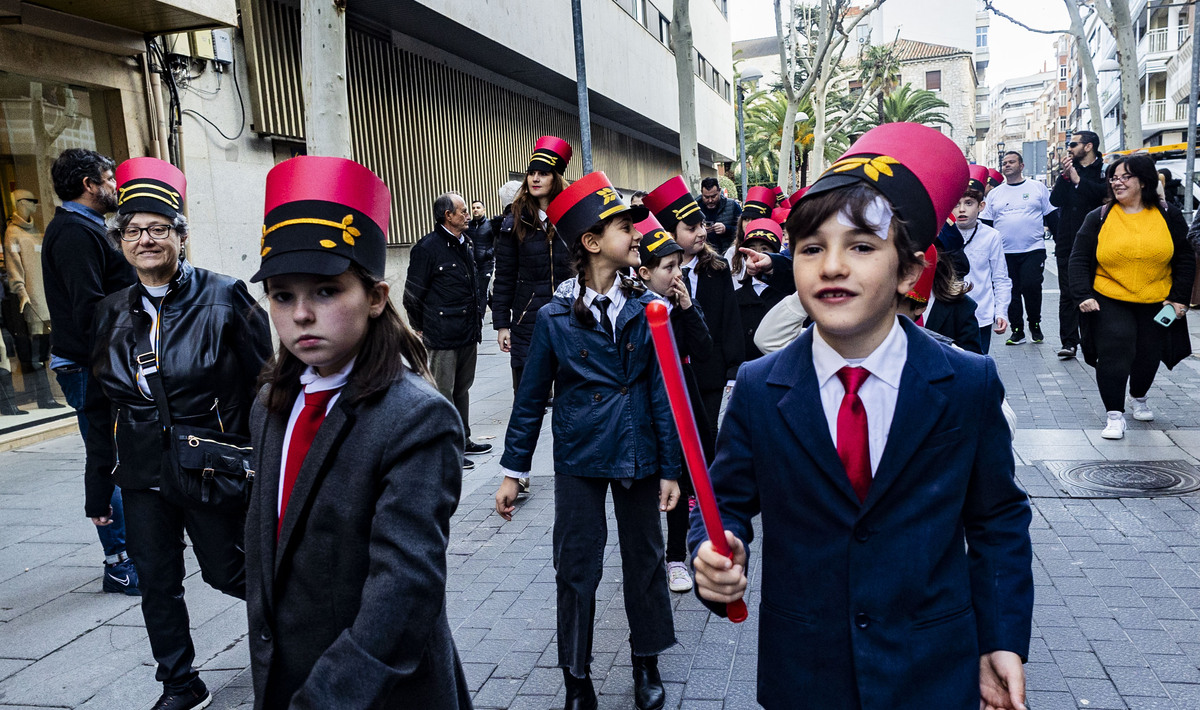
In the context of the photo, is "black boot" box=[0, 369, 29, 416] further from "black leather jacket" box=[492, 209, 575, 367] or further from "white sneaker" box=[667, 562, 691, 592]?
"white sneaker" box=[667, 562, 691, 592]

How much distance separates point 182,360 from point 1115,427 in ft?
21.5

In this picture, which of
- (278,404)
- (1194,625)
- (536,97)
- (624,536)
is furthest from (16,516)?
(536,97)

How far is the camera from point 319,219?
204 cm

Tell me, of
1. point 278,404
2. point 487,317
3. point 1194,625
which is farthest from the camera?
point 487,317

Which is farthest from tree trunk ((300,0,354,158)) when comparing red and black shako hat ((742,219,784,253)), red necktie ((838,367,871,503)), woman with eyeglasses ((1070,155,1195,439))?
woman with eyeglasses ((1070,155,1195,439))

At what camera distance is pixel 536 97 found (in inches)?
825

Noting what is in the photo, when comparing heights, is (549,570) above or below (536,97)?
below

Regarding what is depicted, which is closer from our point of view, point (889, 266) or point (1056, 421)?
point (889, 266)

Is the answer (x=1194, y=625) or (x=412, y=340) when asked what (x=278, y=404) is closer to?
(x=412, y=340)

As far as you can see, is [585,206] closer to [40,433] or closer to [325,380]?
[325,380]

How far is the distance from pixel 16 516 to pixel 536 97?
1610cm

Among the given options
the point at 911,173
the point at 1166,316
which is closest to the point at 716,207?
the point at 1166,316

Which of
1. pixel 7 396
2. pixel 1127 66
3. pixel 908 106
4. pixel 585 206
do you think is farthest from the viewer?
pixel 908 106

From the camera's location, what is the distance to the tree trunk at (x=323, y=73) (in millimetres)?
6105
